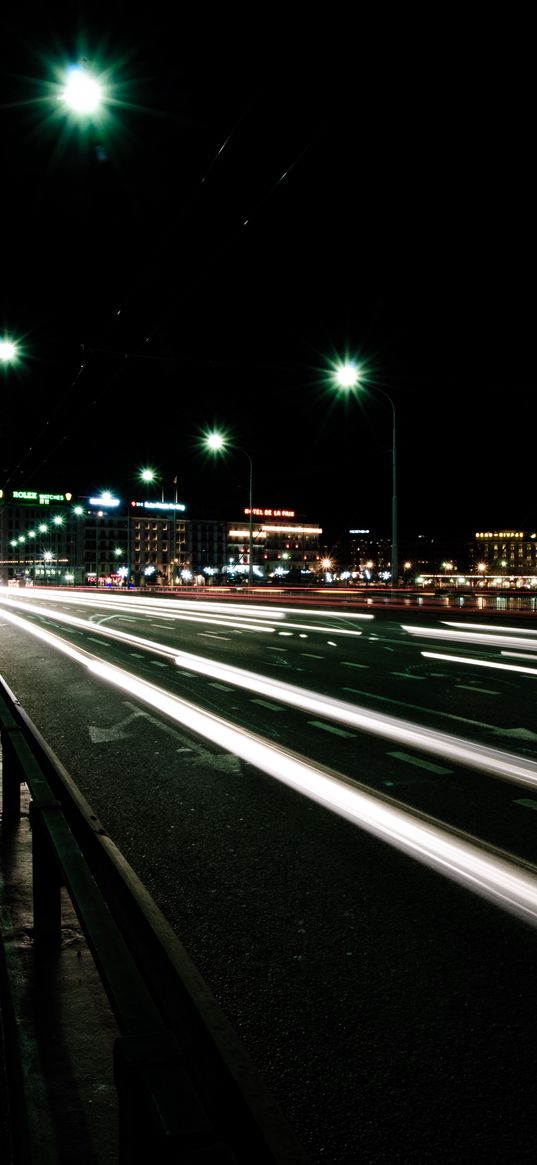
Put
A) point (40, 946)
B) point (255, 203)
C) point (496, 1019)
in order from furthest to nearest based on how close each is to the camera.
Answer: point (255, 203) → point (40, 946) → point (496, 1019)

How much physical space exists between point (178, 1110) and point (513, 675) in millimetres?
13106

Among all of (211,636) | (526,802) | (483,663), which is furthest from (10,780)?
(211,636)

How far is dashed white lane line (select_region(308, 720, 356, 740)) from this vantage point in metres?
8.40

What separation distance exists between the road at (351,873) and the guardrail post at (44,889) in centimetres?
69

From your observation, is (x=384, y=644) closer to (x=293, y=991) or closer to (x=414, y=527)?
(x=293, y=991)

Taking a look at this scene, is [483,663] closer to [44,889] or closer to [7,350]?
[44,889]

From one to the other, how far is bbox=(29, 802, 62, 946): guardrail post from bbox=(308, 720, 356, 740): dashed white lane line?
201 inches

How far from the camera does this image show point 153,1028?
6.25 ft

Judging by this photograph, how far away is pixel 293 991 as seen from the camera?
3283 mm

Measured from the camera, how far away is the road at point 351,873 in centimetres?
Answer: 262

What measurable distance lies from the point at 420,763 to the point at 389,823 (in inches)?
73.1

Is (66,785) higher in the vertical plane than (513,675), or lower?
higher

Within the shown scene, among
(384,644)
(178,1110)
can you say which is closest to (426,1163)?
(178,1110)

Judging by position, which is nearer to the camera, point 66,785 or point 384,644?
point 66,785
